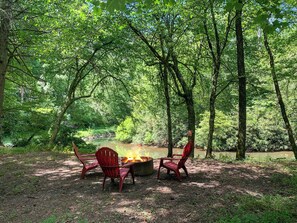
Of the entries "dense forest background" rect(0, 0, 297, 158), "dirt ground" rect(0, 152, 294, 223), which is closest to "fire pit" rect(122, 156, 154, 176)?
"dirt ground" rect(0, 152, 294, 223)

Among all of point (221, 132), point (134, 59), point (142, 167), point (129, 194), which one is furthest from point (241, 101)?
point (221, 132)

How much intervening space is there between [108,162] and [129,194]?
69cm

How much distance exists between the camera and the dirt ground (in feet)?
10.6

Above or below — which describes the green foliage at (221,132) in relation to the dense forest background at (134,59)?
below

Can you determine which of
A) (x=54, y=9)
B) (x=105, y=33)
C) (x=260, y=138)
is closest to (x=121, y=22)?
(x=105, y=33)

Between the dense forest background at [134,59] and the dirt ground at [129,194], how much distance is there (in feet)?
5.62

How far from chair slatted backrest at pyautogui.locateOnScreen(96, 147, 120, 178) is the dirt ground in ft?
0.96

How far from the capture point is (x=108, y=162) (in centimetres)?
435

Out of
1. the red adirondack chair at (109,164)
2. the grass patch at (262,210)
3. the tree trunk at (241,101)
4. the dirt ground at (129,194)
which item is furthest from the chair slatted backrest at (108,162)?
the tree trunk at (241,101)

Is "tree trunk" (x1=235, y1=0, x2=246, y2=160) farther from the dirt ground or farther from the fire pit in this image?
the fire pit

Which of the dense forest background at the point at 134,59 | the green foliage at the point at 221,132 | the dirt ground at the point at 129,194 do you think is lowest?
the dirt ground at the point at 129,194

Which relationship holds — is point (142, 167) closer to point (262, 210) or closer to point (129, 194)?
point (129, 194)

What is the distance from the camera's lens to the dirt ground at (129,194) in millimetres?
3223

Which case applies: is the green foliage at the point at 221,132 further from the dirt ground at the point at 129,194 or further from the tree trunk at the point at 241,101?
the dirt ground at the point at 129,194
